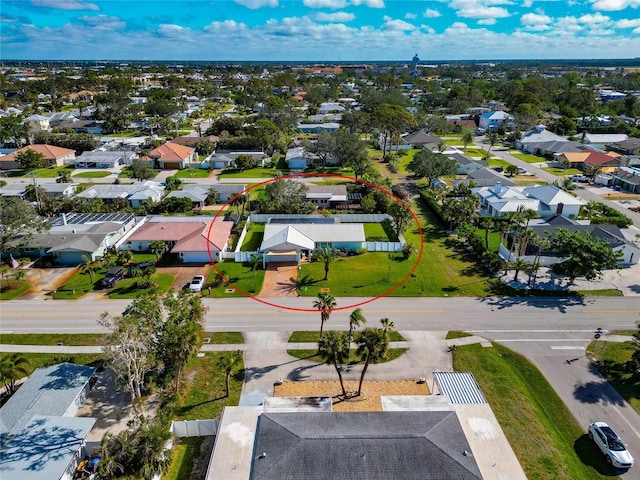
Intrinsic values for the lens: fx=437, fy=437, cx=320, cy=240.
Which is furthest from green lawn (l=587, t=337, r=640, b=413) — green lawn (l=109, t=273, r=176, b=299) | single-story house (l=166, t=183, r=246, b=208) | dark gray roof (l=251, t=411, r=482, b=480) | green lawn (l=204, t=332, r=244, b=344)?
single-story house (l=166, t=183, r=246, b=208)

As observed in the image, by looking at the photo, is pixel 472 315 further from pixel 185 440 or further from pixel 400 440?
pixel 185 440

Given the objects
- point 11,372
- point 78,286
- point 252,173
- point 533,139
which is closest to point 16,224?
point 78,286

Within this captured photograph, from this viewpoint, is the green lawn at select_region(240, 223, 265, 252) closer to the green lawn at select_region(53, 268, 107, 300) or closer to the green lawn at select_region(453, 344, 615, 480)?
the green lawn at select_region(53, 268, 107, 300)

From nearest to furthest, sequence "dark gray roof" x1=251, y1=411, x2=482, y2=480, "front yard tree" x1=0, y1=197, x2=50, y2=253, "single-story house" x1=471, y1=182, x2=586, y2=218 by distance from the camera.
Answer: "dark gray roof" x1=251, y1=411, x2=482, y2=480, "front yard tree" x1=0, y1=197, x2=50, y2=253, "single-story house" x1=471, y1=182, x2=586, y2=218

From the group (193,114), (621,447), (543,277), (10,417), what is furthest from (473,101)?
(10,417)

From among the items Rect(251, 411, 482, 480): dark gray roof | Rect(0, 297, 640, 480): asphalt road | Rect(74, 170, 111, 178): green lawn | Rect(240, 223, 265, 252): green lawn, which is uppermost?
Rect(74, 170, 111, 178): green lawn

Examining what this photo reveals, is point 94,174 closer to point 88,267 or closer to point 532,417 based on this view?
point 88,267

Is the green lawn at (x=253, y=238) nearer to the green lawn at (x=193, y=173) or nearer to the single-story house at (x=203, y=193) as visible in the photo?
the single-story house at (x=203, y=193)
